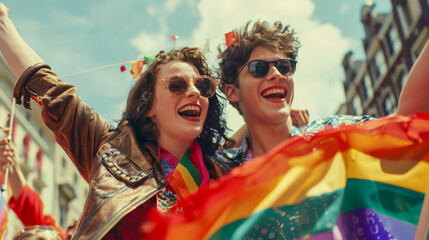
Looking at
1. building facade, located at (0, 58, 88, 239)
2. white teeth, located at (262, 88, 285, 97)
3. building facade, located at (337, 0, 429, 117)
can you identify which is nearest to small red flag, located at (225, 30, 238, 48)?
white teeth, located at (262, 88, 285, 97)

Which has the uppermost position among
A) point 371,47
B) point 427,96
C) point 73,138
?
point 427,96

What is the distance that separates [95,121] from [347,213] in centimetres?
169

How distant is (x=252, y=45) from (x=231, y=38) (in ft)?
0.73

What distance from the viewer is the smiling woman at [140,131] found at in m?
2.57

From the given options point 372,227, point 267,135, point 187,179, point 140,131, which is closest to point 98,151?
point 140,131

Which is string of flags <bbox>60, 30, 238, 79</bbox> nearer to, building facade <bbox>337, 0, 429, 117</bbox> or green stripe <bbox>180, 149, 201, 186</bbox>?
green stripe <bbox>180, 149, 201, 186</bbox>

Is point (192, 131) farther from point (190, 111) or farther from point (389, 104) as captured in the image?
point (389, 104)

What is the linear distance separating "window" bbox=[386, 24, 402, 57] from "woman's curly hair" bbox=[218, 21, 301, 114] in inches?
907

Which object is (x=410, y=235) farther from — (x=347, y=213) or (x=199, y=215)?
(x=199, y=215)

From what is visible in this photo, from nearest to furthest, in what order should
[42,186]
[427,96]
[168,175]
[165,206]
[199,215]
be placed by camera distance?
[199,215], [427,96], [165,206], [168,175], [42,186]

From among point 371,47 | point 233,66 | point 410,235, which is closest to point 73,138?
point 233,66

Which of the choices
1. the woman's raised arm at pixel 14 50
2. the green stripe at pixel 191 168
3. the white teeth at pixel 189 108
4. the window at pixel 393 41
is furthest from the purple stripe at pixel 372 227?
the window at pixel 393 41

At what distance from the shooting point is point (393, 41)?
1048 inches

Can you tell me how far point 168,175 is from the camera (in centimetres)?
280
